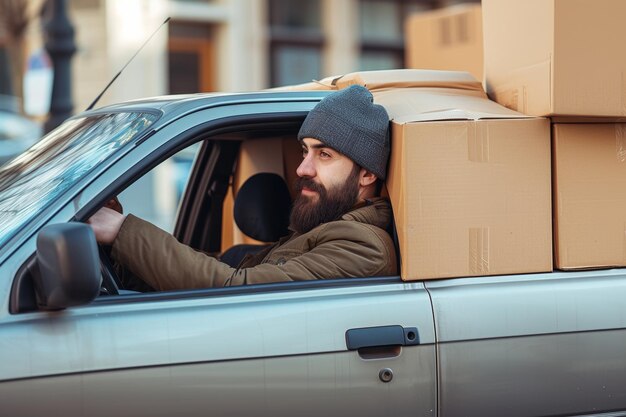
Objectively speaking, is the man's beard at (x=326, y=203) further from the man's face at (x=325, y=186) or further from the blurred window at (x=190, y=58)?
the blurred window at (x=190, y=58)

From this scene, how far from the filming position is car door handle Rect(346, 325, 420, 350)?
289 cm

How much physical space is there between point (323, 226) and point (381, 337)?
0.50m

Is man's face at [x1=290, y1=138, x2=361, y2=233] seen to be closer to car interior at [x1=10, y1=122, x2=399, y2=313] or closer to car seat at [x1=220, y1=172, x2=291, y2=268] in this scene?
car interior at [x1=10, y1=122, x2=399, y2=313]

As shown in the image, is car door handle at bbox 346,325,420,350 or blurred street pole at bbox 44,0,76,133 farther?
blurred street pole at bbox 44,0,76,133

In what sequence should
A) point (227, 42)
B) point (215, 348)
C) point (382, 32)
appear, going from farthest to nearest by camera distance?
1. point (382, 32)
2. point (227, 42)
3. point (215, 348)

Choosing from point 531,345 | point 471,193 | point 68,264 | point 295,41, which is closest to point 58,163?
point 68,264

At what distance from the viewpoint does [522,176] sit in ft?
10.2

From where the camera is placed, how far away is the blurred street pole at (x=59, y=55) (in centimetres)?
871

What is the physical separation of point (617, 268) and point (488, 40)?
0.99 m

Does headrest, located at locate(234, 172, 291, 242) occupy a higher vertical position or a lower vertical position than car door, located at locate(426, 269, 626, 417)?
higher

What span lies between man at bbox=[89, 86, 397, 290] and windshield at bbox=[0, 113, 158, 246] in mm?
156

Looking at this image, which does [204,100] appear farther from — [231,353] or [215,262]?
[231,353]

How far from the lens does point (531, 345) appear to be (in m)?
3.03

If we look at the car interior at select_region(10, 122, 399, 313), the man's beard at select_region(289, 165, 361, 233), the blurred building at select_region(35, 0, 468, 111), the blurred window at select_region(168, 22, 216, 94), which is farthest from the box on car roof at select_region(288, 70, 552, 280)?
the blurred window at select_region(168, 22, 216, 94)
